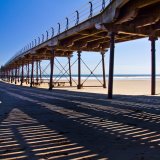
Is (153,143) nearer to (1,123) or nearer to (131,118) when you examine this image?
(131,118)

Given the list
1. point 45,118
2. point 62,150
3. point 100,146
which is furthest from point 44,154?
point 45,118

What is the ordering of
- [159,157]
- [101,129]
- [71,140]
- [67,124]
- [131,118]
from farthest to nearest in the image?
[131,118], [67,124], [101,129], [71,140], [159,157]

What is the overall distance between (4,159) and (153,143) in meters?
2.84

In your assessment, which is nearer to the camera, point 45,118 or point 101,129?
point 101,129

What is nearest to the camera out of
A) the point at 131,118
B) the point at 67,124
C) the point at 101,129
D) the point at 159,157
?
the point at 159,157

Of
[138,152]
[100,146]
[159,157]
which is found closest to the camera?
[159,157]

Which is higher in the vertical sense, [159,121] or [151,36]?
[151,36]

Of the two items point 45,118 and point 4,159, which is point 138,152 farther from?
point 45,118

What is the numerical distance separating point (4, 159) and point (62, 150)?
1060 millimetres

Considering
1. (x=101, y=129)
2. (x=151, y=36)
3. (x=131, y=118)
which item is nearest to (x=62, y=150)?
(x=101, y=129)

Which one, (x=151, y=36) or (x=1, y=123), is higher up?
(x=151, y=36)

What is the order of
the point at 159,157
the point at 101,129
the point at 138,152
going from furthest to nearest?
1. the point at 101,129
2. the point at 138,152
3. the point at 159,157

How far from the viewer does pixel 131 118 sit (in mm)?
9508

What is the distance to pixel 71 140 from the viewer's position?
636 cm
